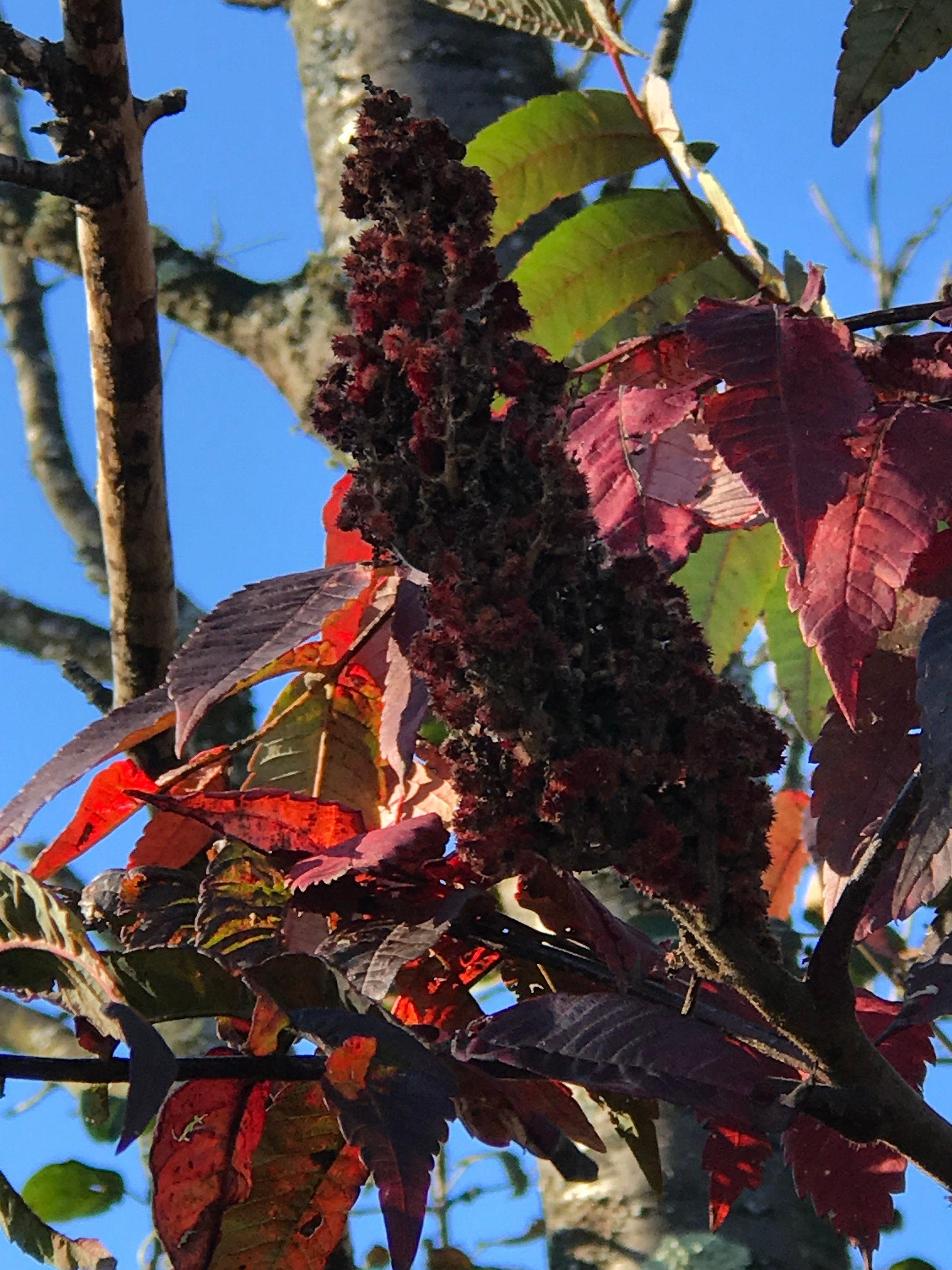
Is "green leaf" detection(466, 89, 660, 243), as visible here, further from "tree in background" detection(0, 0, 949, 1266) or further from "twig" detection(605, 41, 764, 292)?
"tree in background" detection(0, 0, 949, 1266)

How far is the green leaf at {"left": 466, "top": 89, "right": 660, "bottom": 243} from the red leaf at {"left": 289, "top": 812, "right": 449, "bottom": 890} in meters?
0.47

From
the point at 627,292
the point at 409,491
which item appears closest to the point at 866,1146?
the point at 409,491

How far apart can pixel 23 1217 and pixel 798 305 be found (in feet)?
1.69

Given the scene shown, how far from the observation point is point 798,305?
631mm

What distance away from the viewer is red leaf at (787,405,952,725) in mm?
536

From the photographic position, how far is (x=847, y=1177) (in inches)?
24.3

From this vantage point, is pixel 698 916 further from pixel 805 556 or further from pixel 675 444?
pixel 675 444

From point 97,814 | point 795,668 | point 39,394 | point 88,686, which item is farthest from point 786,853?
point 39,394

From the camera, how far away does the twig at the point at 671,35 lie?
1.58 metres

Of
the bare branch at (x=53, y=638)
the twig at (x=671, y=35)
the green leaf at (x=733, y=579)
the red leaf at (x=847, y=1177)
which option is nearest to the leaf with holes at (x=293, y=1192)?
the red leaf at (x=847, y=1177)

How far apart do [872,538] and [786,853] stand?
2.84 ft

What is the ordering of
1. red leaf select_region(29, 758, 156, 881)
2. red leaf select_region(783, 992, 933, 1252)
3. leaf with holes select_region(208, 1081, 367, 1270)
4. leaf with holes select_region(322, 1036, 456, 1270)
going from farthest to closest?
red leaf select_region(29, 758, 156, 881) → red leaf select_region(783, 992, 933, 1252) → leaf with holes select_region(208, 1081, 367, 1270) → leaf with holes select_region(322, 1036, 456, 1270)

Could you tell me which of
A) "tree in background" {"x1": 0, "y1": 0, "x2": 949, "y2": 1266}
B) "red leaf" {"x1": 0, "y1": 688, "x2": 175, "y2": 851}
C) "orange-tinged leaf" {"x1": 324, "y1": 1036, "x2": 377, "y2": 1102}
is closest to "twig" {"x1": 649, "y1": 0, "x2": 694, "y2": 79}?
"tree in background" {"x1": 0, "y1": 0, "x2": 949, "y2": 1266}

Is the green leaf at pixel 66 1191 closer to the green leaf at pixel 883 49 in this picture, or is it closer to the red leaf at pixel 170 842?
the red leaf at pixel 170 842
